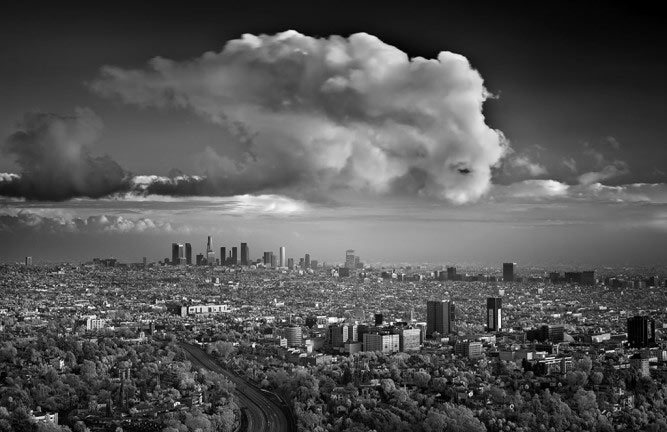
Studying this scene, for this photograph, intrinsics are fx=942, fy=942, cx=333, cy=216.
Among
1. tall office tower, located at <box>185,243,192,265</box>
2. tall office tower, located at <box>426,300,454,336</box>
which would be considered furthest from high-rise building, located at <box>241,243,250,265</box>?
tall office tower, located at <box>426,300,454,336</box>

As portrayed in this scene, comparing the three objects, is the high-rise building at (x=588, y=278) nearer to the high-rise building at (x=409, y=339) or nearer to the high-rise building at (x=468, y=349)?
the high-rise building at (x=409, y=339)

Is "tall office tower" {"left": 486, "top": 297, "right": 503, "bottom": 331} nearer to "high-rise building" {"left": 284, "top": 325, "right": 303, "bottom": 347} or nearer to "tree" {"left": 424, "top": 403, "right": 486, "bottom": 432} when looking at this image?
"high-rise building" {"left": 284, "top": 325, "right": 303, "bottom": 347}

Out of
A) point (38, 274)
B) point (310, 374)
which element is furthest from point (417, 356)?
point (38, 274)

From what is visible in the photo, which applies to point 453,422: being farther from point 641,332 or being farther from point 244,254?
point 244,254

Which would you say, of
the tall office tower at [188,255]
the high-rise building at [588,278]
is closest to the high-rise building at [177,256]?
the tall office tower at [188,255]

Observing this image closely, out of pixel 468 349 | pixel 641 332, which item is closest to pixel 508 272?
pixel 641 332

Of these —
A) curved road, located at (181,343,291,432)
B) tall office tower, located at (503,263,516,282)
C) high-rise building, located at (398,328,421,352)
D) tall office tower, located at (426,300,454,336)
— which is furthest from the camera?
tall office tower, located at (503,263,516,282)
